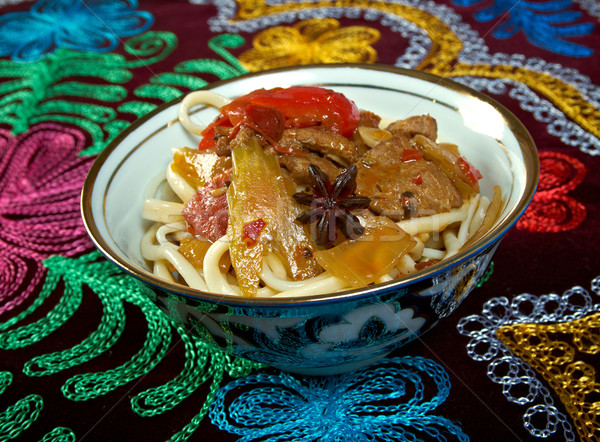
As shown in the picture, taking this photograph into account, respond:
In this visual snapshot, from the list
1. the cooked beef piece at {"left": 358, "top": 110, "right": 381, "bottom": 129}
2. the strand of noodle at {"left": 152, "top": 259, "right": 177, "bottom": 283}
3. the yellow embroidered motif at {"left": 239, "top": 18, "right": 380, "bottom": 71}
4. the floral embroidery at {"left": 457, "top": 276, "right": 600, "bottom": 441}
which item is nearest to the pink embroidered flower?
the strand of noodle at {"left": 152, "top": 259, "right": 177, "bottom": 283}

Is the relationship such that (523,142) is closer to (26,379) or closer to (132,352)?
(132,352)

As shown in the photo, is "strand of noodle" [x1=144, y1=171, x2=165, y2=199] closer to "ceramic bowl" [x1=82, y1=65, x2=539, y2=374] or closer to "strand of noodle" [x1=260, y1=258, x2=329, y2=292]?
"ceramic bowl" [x1=82, y1=65, x2=539, y2=374]

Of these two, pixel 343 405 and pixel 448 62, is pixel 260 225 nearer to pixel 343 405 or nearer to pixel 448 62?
pixel 343 405

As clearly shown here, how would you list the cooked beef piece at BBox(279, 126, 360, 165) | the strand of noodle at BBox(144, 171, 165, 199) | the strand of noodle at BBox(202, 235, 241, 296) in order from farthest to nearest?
1. the strand of noodle at BBox(144, 171, 165, 199)
2. the cooked beef piece at BBox(279, 126, 360, 165)
3. the strand of noodle at BBox(202, 235, 241, 296)

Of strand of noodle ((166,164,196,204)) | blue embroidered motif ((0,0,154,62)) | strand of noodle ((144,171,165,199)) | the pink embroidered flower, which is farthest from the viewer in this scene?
blue embroidered motif ((0,0,154,62))

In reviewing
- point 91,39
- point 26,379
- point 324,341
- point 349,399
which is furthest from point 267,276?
point 91,39

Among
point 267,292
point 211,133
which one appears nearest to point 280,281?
point 267,292
